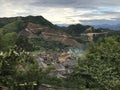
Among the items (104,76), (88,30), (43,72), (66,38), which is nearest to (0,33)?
(43,72)

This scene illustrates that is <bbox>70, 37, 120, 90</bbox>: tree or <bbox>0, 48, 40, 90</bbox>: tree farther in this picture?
<bbox>70, 37, 120, 90</bbox>: tree

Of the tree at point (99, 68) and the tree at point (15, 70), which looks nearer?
the tree at point (15, 70)

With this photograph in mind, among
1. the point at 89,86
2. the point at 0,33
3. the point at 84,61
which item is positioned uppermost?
the point at 0,33

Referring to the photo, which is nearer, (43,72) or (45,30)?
(43,72)

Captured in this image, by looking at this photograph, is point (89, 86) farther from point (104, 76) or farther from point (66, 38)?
point (66, 38)

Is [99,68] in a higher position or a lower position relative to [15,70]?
lower

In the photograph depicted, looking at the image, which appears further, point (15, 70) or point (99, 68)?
point (99, 68)

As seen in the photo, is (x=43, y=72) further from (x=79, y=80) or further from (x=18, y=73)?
(x=79, y=80)

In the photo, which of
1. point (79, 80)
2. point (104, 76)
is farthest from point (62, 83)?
point (104, 76)

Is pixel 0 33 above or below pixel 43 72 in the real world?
above

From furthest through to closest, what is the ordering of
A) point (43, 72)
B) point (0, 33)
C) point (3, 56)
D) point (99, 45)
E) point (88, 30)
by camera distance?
point (88, 30) < point (99, 45) < point (0, 33) < point (43, 72) < point (3, 56)

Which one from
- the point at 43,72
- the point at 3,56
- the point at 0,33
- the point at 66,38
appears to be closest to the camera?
the point at 3,56
